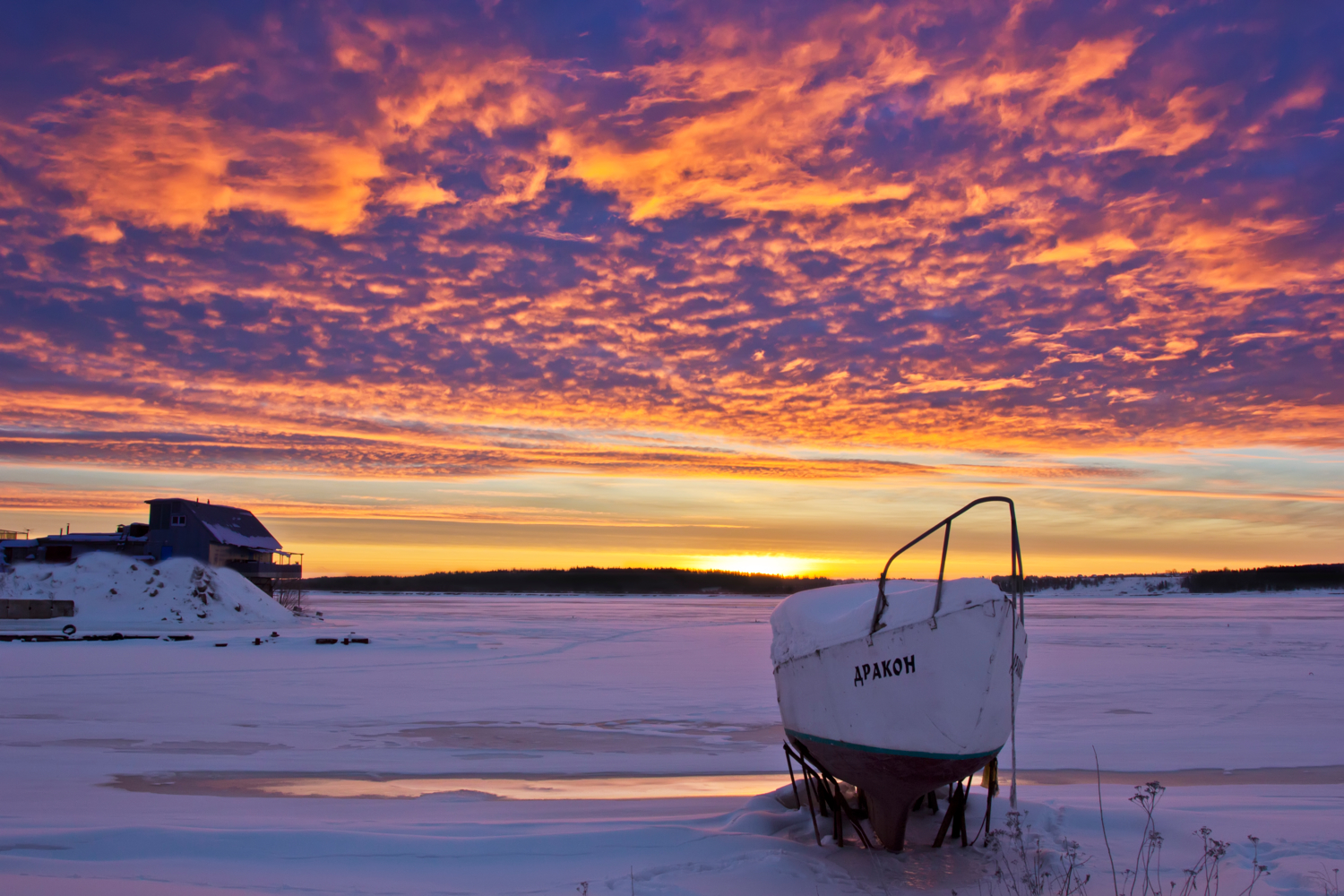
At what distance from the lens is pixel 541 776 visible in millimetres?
10656

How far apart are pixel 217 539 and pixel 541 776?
44572 mm

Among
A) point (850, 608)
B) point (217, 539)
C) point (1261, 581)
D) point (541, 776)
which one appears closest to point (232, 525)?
point (217, 539)

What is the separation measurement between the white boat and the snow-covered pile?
126ft

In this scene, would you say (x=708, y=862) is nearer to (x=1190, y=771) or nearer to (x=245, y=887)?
(x=245, y=887)

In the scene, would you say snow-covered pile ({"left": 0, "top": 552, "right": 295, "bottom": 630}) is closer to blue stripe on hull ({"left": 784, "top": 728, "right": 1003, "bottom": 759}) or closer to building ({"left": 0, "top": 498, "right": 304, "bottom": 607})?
building ({"left": 0, "top": 498, "right": 304, "bottom": 607})

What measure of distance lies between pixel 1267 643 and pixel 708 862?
31032 millimetres

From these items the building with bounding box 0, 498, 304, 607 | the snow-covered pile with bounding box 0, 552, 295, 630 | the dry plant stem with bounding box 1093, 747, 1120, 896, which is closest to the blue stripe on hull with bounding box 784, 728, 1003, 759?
the dry plant stem with bounding box 1093, 747, 1120, 896

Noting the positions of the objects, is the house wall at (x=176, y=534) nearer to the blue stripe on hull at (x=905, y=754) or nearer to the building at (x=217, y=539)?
the building at (x=217, y=539)

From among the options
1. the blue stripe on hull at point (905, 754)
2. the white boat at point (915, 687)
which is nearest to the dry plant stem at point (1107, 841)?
the white boat at point (915, 687)

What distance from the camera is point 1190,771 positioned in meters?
11.0

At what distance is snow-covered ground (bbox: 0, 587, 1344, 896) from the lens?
6.76 m

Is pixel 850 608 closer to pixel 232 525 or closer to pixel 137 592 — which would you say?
pixel 137 592

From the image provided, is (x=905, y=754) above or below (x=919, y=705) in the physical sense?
below

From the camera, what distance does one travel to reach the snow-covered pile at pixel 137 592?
39500mm
